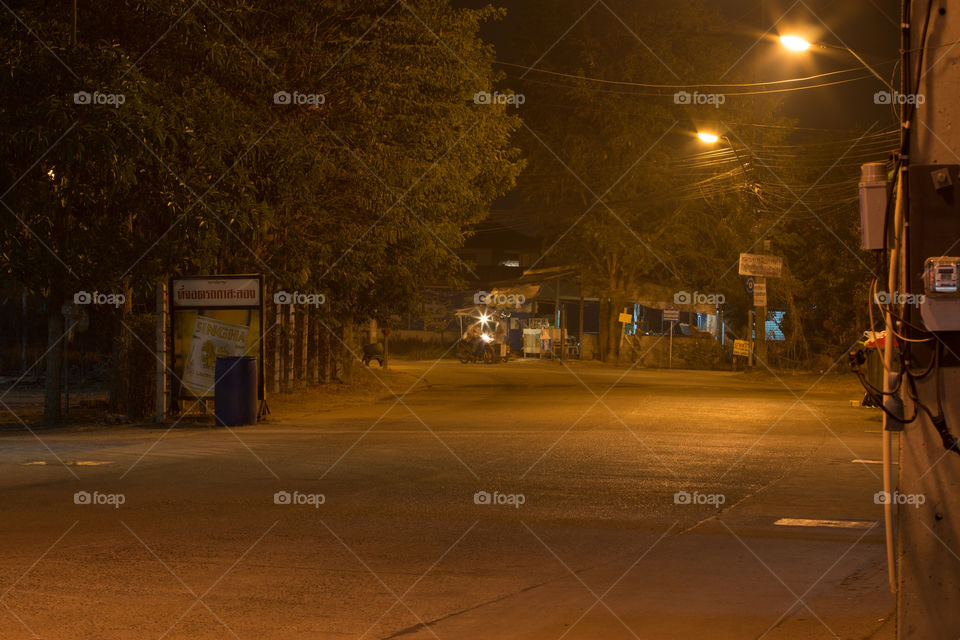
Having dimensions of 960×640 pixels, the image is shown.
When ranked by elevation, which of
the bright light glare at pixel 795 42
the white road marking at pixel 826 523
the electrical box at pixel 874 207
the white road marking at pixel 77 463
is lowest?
the white road marking at pixel 77 463

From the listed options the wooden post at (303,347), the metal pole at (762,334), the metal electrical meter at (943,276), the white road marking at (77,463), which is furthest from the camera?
the metal pole at (762,334)

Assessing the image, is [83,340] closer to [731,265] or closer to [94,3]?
[94,3]

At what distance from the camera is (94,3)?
18266mm

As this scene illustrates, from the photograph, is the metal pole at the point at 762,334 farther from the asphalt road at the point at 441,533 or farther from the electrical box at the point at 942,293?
the electrical box at the point at 942,293

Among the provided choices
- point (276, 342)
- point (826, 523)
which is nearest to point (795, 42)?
point (276, 342)

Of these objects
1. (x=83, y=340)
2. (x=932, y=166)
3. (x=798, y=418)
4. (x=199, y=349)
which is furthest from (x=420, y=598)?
(x=83, y=340)

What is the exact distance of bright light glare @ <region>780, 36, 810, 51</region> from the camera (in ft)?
67.8

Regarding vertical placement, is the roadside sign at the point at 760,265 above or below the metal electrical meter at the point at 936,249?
above

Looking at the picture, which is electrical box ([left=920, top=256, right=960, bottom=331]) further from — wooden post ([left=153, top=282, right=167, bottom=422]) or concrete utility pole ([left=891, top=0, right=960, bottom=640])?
wooden post ([left=153, top=282, right=167, bottom=422])

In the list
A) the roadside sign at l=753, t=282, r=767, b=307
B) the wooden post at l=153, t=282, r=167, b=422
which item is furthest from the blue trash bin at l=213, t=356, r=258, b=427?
the roadside sign at l=753, t=282, r=767, b=307

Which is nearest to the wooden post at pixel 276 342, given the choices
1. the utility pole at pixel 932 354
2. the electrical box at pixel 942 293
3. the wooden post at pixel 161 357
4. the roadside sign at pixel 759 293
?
the wooden post at pixel 161 357

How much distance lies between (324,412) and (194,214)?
21.0ft

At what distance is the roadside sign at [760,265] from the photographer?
36031 millimetres

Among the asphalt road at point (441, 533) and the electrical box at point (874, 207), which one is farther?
the asphalt road at point (441, 533)
